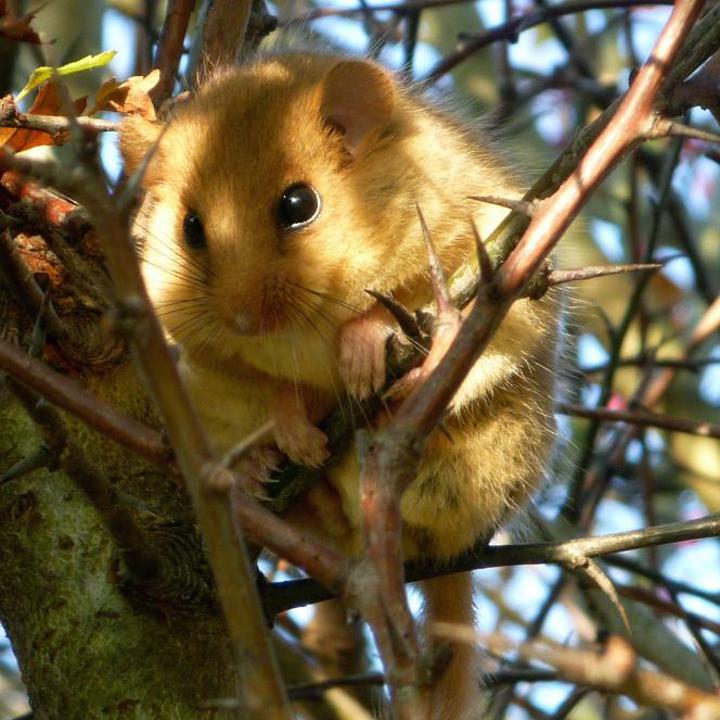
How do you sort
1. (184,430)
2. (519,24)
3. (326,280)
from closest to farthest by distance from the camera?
1. (184,430)
2. (326,280)
3. (519,24)

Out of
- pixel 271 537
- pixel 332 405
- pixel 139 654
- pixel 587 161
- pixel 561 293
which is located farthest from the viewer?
pixel 561 293

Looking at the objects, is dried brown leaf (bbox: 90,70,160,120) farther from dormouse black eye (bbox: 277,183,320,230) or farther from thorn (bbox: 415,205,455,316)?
thorn (bbox: 415,205,455,316)

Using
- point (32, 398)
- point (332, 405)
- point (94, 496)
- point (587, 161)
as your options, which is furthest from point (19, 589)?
point (587, 161)

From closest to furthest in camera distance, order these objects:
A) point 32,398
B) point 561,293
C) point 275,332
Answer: point 32,398
point 275,332
point 561,293

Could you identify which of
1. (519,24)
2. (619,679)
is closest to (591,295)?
(519,24)

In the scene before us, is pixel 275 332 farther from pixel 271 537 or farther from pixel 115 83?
pixel 271 537

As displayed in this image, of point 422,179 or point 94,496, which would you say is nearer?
point 94,496

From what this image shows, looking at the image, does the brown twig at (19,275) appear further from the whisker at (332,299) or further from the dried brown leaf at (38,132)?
the whisker at (332,299)

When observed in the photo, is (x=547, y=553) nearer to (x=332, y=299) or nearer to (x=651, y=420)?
(x=332, y=299)
